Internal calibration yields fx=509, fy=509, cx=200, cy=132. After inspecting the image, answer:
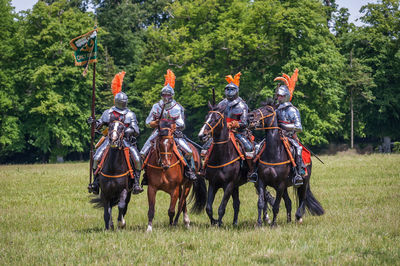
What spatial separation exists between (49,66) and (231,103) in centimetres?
3542

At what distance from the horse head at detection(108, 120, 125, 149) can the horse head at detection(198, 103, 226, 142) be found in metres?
1.74

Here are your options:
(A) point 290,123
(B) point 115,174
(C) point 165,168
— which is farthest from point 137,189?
(A) point 290,123

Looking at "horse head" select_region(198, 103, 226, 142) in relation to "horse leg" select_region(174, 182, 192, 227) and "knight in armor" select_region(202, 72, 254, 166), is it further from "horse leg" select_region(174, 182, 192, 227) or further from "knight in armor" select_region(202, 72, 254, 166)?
"horse leg" select_region(174, 182, 192, 227)

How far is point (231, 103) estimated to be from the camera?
42.3ft

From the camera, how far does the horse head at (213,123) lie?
11.3 m

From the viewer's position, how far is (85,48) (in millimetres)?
16656

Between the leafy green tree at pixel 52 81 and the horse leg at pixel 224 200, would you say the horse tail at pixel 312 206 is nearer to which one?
the horse leg at pixel 224 200

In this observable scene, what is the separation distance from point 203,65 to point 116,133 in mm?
35618

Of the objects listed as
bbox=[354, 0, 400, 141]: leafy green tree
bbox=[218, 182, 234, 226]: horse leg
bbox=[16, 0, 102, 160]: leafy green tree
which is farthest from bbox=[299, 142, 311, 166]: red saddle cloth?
bbox=[354, 0, 400, 141]: leafy green tree

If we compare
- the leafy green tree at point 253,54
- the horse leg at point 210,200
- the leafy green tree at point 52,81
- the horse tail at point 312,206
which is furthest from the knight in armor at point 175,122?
the leafy green tree at point 52,81

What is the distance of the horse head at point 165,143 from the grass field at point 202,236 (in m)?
1.55

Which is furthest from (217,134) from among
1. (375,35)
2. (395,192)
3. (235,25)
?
(375,35)

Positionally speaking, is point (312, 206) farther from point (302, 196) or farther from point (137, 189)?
point (137, 189)

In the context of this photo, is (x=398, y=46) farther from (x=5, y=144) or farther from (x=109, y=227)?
(x=109, y=227)
